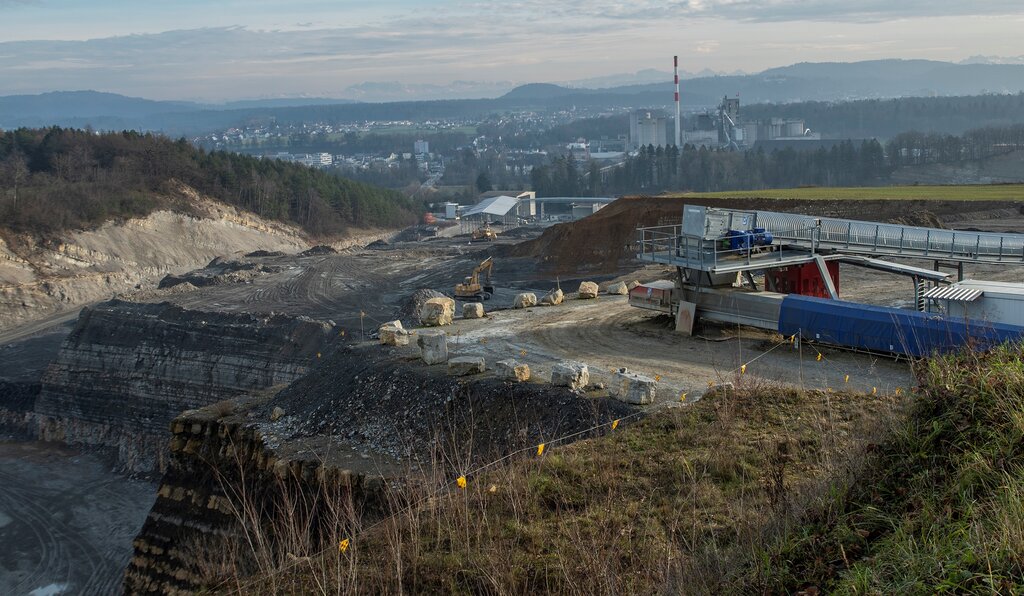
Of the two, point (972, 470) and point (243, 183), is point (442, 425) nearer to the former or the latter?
point (972, 470)

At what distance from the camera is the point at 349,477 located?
16062 millimetres

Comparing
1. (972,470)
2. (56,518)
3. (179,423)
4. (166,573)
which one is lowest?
(56,518)

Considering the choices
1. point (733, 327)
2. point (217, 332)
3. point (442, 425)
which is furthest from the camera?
point (217, 332)

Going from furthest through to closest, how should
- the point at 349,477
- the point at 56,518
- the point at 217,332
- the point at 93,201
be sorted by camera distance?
the point at 93,201
the point at 217,332
the point at 56,518
the point at 349,477

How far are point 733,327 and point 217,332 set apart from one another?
2257 cm

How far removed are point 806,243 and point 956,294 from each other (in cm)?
482

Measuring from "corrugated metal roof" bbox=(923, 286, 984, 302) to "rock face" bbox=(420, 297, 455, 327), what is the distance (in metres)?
12.1

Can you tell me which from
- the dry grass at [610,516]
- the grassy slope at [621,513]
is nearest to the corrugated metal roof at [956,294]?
the grassy slope at [621,513]

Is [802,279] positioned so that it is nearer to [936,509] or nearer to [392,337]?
[392,337]

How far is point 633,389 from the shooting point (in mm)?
16438

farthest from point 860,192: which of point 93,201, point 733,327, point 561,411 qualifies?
point 93,201

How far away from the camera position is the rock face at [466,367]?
18703mm

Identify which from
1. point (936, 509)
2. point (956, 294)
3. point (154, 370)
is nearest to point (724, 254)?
point (956, 294)

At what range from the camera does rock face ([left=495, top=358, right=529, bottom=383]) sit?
18.1 metres
